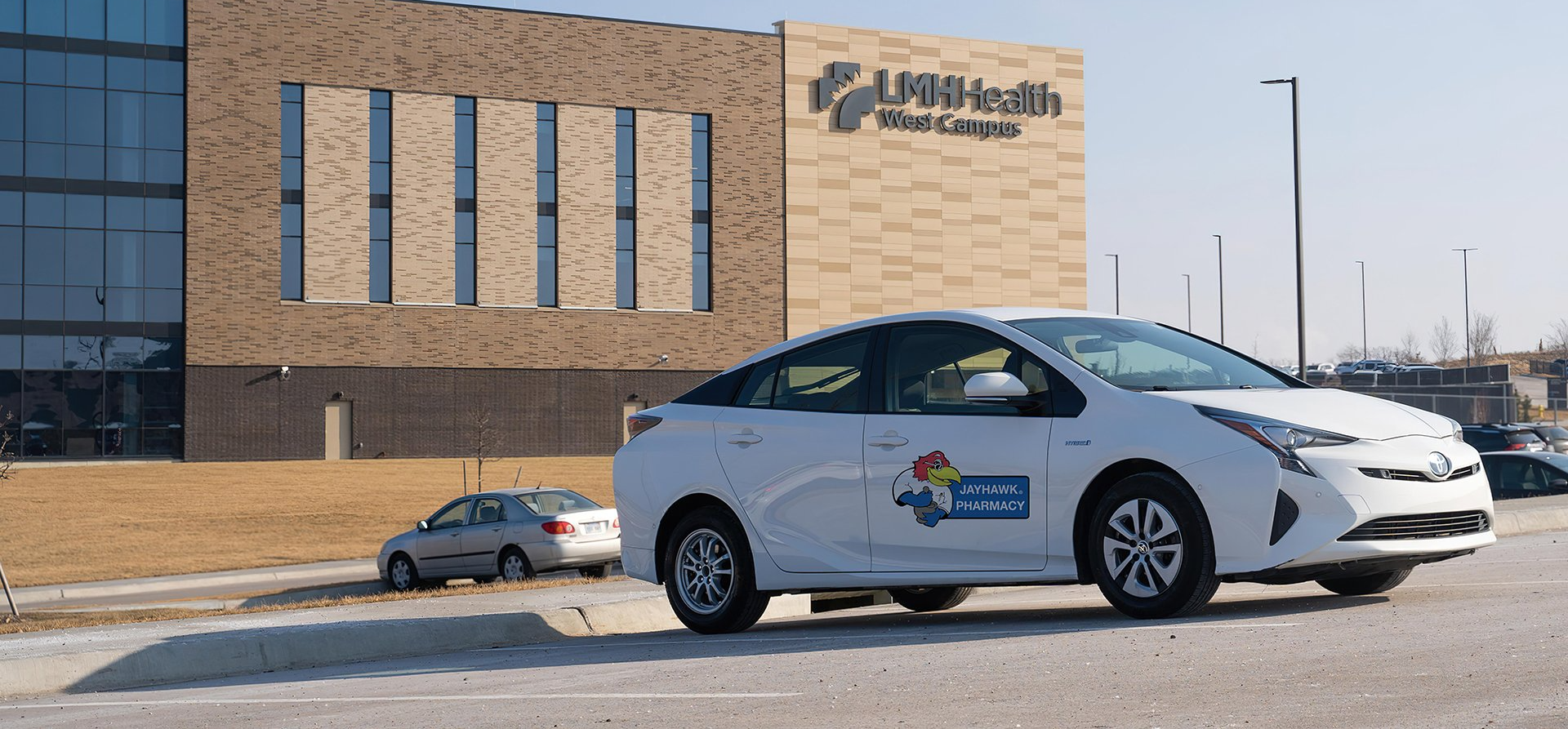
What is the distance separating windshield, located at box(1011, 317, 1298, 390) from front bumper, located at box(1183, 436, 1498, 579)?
0.74m

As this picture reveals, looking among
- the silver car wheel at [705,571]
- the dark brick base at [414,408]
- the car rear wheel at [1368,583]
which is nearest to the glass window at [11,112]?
the dark brick base at [414,408]

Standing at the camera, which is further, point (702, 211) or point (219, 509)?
point (702, 211)

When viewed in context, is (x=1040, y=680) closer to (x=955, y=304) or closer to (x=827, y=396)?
(x=827, y=396)

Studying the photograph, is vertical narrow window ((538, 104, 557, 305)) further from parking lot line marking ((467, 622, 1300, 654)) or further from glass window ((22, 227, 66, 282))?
parking lot line marking ((467, 622, 1300, 654))

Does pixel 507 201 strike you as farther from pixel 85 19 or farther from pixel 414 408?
pixel 85 19

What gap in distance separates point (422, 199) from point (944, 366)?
4763 centimetres

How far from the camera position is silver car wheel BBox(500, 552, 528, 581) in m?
21.7

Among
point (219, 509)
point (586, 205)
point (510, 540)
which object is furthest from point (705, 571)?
point (586, 205)

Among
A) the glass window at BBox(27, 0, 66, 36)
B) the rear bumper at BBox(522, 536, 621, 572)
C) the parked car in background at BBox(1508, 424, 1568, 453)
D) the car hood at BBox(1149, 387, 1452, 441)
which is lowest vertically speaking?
the rear bumper at BBox(522, 536, 621, 572)

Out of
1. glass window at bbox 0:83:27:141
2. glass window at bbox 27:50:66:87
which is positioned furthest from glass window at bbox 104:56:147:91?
glass window at bbox 0:83:27:141

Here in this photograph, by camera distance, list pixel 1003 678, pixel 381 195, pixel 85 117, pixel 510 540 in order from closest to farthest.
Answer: pixel 1003 678 → pixel 510 540 → pixel 85 117 → pixel 381 195

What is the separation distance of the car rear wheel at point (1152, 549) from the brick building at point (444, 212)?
159 feet

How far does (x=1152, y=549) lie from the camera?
7707mm

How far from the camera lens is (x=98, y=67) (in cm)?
5116
